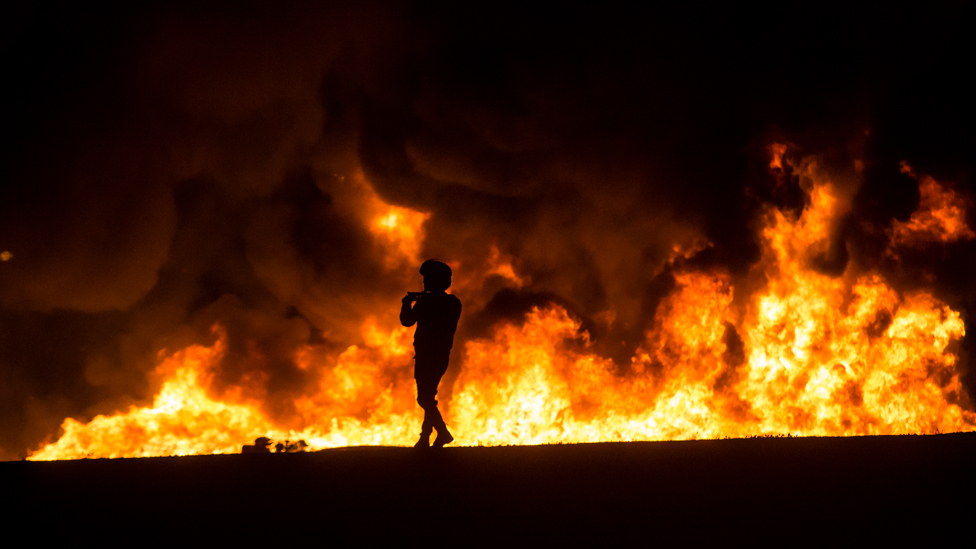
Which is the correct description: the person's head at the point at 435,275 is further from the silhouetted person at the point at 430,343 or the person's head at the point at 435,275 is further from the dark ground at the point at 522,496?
the dark ground at the point at 522,496

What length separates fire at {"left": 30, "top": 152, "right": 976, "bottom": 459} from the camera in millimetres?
12945

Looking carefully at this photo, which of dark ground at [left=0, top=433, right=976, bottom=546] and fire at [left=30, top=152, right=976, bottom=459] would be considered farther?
fire at [left=30, top=152, right=976, bottom=459]

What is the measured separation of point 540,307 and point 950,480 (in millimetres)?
9666

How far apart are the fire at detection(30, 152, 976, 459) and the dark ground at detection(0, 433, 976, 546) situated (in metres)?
6.15

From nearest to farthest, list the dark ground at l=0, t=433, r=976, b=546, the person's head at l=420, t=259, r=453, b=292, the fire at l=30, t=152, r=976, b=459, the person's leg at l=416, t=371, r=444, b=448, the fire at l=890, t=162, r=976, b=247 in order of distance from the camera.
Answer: the dark ground at l=0, t=433, r=976, b=546
the person's leg at l=416, t=371, r=444, b=448
the person's head at l=420, t=259, r=453, b=292
the fire at l=30, t=152, r=976, b=459
the fire at l=890, t=162, r=976, b=247

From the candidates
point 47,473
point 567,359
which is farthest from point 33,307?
point 567,359

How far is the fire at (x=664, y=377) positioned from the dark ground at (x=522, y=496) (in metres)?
6.15

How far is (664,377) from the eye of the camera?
531 inches

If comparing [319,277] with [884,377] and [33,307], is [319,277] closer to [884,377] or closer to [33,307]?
[33,307]

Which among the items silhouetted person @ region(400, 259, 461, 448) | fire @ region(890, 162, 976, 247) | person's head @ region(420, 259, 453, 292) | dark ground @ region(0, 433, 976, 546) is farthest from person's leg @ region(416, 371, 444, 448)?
fire @ region(890, 162, 976, 247)

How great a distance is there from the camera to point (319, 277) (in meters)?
14.4

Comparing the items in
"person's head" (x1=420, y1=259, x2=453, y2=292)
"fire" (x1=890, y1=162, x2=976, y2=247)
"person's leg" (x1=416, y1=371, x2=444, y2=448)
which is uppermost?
"fire" (x1=890, y1=162, x2=976, y2=247)

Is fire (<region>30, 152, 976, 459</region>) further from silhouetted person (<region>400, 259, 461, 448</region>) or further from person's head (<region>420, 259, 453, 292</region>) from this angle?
person's head (<region>420, 259, 453, 292</region>)

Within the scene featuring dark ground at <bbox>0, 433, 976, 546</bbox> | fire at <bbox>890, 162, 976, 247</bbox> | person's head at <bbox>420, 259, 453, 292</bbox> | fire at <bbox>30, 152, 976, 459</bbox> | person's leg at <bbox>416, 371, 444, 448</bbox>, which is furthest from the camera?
fire at <bbox>890, 162, 976, 247</bbox>
